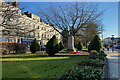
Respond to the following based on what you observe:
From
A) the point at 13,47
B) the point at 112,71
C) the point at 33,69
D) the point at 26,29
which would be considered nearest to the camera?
the point at 33,69

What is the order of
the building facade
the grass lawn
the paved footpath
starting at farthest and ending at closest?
the building facade < the paved footpath < the grass lawn

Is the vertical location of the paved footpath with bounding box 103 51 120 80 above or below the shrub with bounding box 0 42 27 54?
below

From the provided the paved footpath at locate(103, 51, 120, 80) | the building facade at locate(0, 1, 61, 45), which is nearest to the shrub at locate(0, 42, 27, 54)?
the building facade at locate(0, 1, 61, 45)

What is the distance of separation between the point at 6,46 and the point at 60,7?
11405 millimetres

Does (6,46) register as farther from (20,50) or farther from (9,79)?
(9,79)

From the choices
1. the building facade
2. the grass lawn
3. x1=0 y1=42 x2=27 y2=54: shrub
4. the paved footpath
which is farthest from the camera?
A: x1=0 y1=42 x2=27 y2=54: shrub

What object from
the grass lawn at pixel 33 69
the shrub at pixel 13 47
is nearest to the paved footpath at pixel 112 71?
the grass lawn at pixel 33 69

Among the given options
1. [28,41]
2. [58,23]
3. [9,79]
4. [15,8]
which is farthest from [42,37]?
[9,79]

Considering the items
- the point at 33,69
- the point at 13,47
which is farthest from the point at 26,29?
the point at 33,69

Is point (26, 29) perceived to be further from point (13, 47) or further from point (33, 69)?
point (33, 69)

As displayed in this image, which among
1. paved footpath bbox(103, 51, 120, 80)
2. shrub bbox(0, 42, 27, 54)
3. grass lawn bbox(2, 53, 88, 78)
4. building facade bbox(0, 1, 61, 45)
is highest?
building facade bbox(0, 1, 61, 45)

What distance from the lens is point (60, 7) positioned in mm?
18859

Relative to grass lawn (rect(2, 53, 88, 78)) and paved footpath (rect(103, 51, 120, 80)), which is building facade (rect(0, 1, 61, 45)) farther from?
paved footpath (rect(103, 51, 120, 80))

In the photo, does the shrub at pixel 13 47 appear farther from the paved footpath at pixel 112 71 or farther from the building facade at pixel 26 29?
the paved footpath at pixel 112 71
